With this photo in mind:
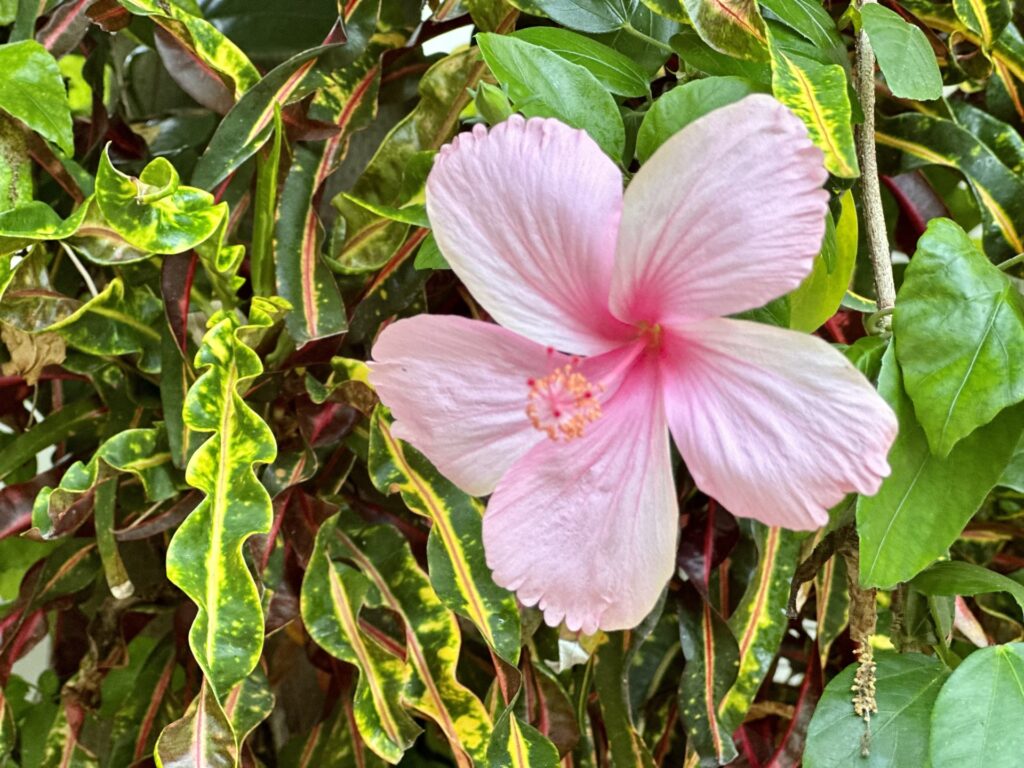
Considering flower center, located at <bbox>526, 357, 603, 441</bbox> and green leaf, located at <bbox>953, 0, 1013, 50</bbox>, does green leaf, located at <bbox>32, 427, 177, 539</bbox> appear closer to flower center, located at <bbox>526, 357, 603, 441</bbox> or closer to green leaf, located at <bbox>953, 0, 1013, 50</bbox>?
flower center, located at <bbox>526, 357, 603, 441</bbox>

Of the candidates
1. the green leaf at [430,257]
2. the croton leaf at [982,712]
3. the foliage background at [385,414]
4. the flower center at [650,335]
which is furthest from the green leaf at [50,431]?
the croton leaf at [982,712]

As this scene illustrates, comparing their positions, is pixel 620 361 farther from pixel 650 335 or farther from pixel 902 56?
pixel 902 56

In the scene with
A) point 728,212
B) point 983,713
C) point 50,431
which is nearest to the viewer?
point 728,212

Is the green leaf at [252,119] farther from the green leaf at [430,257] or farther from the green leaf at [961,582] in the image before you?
the green leaf at [961,582]

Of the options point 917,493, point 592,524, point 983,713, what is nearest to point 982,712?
point 983,713

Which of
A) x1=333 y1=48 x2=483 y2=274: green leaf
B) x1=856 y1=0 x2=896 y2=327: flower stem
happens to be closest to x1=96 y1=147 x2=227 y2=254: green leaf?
x1=333 y1=48 x2=483 y2=274: green leaf
